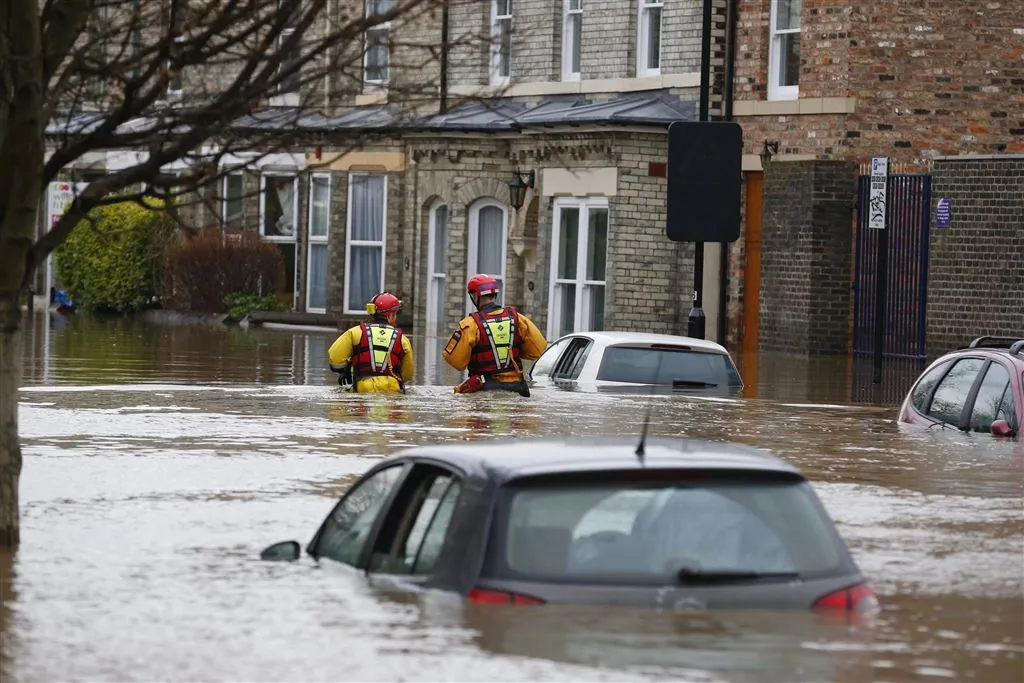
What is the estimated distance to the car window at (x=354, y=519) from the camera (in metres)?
8.58

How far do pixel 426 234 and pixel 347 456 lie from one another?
79.8 feet

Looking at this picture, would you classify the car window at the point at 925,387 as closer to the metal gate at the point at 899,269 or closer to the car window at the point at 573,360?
the car window at the point at 573,360

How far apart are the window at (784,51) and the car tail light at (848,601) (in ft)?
81.5

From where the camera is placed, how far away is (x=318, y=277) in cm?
4253

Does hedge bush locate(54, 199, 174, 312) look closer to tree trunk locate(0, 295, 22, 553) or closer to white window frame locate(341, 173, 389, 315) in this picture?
white window frame locate(341, 173, 389, 315)

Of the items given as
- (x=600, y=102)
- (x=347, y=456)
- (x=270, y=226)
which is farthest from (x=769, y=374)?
(x=270, y=226)

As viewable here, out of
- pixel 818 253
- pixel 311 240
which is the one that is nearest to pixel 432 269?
pixel 311 240

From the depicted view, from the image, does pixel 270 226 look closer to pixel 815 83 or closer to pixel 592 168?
pixel 592 168

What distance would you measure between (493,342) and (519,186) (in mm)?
17211

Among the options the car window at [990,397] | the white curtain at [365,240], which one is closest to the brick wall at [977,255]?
the car window at [990,397]

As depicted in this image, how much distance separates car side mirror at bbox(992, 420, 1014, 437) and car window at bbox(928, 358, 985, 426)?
572 millimetres

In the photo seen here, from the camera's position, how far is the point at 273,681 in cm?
727

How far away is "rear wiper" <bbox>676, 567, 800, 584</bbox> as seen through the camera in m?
7.32

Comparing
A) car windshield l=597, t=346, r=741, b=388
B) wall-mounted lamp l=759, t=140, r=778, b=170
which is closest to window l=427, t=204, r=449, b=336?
wall-mounted lamp l=759, t=140, r=778, b=170
